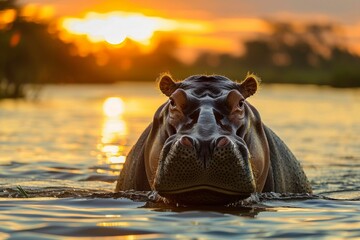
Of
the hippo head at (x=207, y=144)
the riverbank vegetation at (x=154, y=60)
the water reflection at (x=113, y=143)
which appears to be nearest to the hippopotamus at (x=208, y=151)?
the hippo head at (x=207, y=144)

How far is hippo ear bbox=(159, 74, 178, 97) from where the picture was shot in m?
5.38

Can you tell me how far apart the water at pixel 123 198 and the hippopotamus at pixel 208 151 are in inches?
5.9

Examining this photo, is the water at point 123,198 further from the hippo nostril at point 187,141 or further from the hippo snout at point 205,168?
the hippo nostril at point 187,141

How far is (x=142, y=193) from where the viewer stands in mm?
5395

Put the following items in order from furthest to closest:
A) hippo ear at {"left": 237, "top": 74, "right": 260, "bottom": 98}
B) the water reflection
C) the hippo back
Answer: the water reflection
the hippo back
hippo ear at {"left": 237, "top": 74, "right": 260, "bottom": 98}

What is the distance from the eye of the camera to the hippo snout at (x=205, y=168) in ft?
13.8

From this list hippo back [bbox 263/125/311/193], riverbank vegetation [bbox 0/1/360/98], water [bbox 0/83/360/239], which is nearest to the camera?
water [bbox 0/83/360/239]

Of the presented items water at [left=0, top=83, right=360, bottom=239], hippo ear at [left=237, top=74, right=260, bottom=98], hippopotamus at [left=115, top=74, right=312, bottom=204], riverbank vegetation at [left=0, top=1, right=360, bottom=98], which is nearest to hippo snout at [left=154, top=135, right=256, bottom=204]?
Answer: hippopotamus at [left=115, top=74, right=312, bottom=204]

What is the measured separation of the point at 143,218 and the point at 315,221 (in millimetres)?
929

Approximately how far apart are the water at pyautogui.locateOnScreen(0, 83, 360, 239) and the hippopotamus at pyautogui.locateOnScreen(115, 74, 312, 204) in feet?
0.49

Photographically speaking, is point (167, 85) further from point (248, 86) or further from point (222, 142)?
point (222, 142)

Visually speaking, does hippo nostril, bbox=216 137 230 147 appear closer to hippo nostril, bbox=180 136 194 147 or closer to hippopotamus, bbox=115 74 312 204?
hippopotamus, bbox=115 74 312 204

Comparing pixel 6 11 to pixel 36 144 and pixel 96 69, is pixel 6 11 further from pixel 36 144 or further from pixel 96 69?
pixel 96 69

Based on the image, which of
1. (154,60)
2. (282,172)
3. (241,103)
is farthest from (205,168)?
(154,60)
